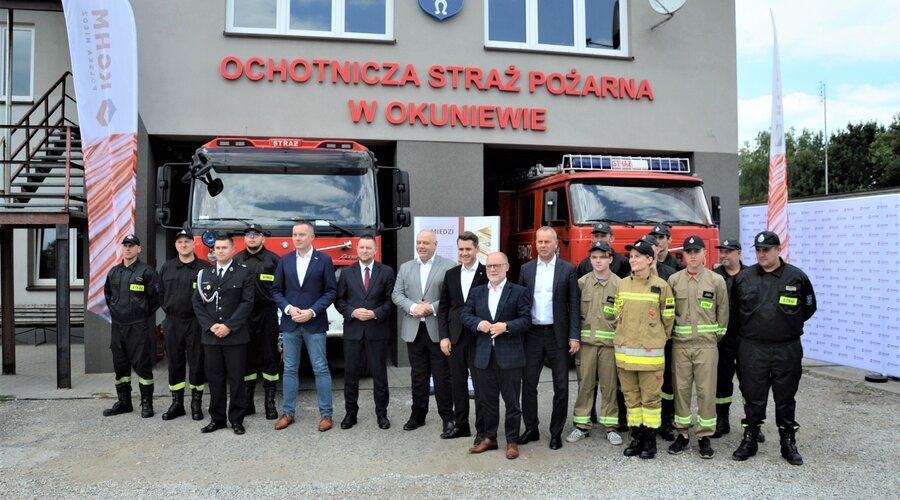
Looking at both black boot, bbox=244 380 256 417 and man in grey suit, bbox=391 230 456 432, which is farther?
black boot, bbox=244 380 256 417

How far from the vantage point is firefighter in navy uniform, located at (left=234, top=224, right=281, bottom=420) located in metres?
6.62

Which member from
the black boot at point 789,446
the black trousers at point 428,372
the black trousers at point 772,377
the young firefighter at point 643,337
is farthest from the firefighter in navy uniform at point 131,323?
the black boot at point 789,446

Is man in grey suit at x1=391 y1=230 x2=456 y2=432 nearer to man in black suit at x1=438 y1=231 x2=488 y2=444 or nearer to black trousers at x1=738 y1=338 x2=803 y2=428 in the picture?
man in black suit at x1=438 y1=231 x2=488 y2=444

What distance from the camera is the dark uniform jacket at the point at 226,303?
6109 mm

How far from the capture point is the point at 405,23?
33.0 ft

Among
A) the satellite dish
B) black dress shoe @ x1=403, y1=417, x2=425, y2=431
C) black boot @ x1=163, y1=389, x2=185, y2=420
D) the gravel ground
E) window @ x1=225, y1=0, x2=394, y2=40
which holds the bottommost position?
the gravel ground

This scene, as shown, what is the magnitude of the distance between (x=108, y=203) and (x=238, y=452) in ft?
14.6

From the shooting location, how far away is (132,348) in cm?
673

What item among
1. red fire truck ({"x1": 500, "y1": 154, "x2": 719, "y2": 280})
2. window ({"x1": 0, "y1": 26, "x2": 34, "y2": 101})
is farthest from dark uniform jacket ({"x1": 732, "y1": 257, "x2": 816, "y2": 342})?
window ({"x1": 0, "y1": 26, "x2": 34, "y2": 101})

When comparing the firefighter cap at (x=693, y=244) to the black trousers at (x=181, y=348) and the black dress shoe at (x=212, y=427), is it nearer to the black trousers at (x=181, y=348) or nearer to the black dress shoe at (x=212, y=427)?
the black dress shoe at (x=212, y=427)

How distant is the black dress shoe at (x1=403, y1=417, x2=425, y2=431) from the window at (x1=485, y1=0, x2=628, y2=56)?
20.6ft

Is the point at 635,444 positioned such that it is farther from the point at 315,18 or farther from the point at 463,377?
the point at 315,18

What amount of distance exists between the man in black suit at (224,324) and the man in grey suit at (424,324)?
1407 mm

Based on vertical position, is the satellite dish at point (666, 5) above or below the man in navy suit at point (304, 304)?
above
